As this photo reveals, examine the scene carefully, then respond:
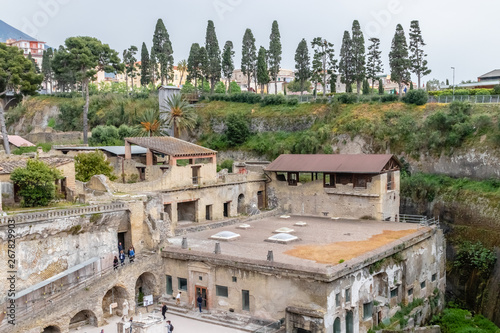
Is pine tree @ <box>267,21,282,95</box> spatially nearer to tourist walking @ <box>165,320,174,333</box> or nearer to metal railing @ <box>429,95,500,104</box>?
metal railing @ <box>429,95,500,104</box>

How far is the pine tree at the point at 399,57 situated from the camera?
2392 inches

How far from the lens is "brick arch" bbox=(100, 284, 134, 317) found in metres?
29.9

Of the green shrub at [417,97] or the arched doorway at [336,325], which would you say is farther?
the green shrub at [417,97]

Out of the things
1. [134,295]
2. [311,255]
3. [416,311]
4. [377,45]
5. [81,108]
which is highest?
[377,45]

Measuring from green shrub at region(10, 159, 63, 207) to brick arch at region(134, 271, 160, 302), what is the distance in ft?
22.7

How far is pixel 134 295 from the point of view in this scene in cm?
3016

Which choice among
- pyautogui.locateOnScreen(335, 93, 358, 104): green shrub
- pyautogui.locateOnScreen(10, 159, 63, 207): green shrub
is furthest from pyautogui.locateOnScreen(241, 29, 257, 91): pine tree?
pyautogui.locateOnScreen(10, 159, 63, 207): green shrub

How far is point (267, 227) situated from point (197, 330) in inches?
466

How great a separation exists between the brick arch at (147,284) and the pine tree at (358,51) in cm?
4024

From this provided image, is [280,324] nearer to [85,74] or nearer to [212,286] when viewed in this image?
[212,286]

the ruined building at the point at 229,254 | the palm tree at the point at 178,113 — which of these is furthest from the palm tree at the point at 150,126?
the ruined building at the point at 229,254

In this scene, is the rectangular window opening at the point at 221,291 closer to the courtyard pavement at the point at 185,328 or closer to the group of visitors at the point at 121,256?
the courtyard pavement at the point at 185,328

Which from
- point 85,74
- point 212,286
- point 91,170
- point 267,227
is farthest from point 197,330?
point 85,74

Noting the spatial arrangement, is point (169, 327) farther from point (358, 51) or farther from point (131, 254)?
point (358, 51)
